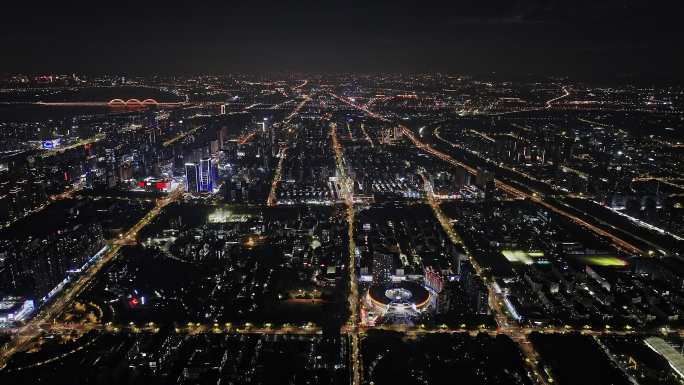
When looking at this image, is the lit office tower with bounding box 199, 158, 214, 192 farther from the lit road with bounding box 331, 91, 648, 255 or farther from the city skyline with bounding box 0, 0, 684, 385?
the lit road with bounding box 331, 91, 648, 255

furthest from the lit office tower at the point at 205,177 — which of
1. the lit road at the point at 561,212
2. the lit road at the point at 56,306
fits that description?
the lit road at the point at 561,212

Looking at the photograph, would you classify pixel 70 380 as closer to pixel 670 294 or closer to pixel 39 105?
pixel 670 294

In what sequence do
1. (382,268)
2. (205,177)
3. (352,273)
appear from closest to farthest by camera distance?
(382,268) → (352,273) → (205,177)

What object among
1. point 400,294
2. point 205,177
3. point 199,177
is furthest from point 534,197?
point 199,177

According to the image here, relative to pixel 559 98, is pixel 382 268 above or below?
below

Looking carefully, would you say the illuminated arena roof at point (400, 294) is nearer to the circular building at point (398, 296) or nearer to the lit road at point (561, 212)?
the circular building at point (398, 296)

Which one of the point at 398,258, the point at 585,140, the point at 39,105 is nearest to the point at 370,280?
the point at 398,258

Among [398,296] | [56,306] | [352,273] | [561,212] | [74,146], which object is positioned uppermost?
[74,146]

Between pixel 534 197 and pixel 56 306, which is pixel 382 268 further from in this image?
pixel 534 197
